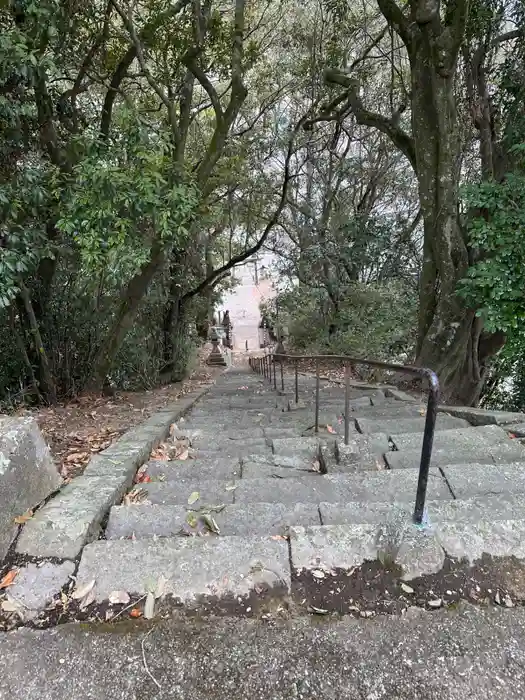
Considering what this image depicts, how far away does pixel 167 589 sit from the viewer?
1.30 metres

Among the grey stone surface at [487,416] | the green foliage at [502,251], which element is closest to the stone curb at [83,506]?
the grey stone surface at [487,416]

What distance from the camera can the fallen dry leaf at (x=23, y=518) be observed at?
1.57 meters

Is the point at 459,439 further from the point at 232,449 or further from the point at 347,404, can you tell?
the point at 232,449

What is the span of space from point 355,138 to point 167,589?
1093 centimetres

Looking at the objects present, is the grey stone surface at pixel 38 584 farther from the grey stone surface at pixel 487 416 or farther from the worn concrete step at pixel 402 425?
the grey stone surface at pixel 487 416

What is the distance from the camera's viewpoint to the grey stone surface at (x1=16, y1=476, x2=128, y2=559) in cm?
148

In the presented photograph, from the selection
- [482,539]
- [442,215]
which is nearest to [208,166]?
[442,215]

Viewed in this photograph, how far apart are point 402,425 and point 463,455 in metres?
0.73

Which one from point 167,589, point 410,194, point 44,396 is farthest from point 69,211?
point 410,194

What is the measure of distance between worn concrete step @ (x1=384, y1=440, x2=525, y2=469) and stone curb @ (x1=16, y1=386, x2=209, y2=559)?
153 centimetres

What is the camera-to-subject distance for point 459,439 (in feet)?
9.09

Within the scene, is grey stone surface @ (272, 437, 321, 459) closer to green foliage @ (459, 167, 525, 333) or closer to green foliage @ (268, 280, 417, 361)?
green foliage @ (459, 167, 525, 333)

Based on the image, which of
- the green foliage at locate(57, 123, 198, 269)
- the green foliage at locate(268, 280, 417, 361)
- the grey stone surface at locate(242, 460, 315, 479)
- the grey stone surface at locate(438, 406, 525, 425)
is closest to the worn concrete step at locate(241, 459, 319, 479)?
the grey stone surface at locate(242, 460, 315, 479)

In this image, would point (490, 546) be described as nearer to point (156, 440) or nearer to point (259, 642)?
point (259, 642)
